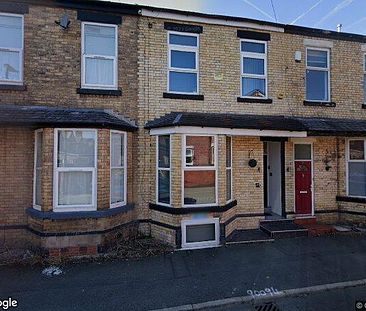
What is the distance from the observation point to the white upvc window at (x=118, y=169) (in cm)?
742

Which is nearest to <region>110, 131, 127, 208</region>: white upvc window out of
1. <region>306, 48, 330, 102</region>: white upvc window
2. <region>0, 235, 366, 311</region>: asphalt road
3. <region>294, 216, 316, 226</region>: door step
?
<region>0, 235, 366, 311</region>: asphalt road

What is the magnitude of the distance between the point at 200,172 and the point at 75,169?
3.22 metres

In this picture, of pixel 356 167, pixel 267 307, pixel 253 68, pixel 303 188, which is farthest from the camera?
pixel 356 167

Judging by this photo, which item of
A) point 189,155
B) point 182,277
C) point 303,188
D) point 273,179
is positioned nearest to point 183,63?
point 189,155

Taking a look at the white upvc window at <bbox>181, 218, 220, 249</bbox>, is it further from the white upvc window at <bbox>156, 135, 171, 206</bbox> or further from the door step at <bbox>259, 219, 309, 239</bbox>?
the door step at <bbox>259, 219, 309, 239</bbox>

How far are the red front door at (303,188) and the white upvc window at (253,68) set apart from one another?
2.70m

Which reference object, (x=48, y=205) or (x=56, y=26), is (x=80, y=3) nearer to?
(x=56, y=26)

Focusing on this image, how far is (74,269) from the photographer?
19.3 ft

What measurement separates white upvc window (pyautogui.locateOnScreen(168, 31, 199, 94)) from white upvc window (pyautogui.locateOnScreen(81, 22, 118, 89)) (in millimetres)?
1612

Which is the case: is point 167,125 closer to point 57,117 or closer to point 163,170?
point 163,170

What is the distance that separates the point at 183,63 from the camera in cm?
844

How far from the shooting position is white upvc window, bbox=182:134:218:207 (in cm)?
745

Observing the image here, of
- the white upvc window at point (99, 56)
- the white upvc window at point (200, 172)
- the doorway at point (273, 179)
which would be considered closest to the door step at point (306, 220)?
the doorway at point (273, 179)

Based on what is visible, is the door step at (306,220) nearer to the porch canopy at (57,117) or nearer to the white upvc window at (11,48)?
the porch canopy at (57,117)
